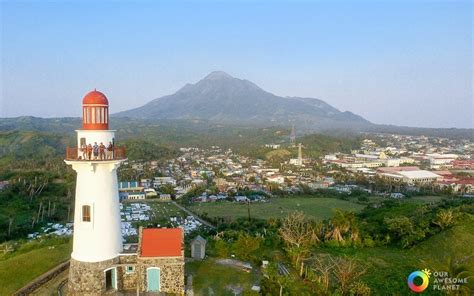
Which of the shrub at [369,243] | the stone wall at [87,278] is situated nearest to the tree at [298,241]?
the shrub at [369,243]

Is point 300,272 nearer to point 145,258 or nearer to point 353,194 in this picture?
point 145,258

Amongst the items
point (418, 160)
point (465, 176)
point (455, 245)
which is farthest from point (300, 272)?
point (418, 160)

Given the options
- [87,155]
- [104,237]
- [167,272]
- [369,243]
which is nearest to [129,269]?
[167,272]

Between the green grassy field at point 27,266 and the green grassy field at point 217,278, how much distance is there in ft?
18.0

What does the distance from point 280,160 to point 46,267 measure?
7382 centimetres

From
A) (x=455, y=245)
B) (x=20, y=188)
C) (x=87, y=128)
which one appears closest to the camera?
(x=87, y=128)

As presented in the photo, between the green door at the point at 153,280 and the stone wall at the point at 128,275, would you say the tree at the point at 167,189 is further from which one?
the green door at the point at 153,280

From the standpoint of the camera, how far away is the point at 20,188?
4219 centimetres

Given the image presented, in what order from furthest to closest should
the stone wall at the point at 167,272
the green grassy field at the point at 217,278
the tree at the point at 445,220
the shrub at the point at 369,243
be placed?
1. the tree at the point at 445,220
2. the shrub at the point at 369,243
3. the green grassy field at the point at 217,278
4. the stone wall at the point at 167,272

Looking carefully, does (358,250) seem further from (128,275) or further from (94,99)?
(94,99)

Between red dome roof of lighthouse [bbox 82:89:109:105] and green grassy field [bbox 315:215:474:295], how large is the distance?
1095 cm

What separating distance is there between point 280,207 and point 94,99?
32686 millimetres

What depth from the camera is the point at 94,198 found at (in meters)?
12.1

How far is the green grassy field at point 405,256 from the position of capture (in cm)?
1495
